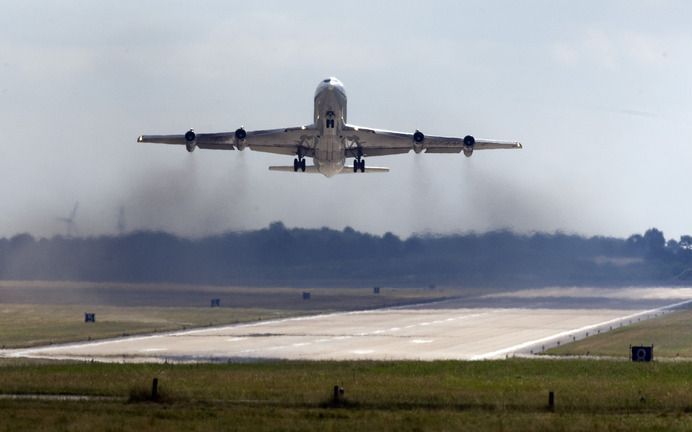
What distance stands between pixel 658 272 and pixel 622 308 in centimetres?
6743

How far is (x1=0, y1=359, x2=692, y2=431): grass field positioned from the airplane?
21191mm

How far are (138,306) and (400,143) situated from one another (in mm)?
32040

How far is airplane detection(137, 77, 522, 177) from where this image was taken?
74.7 meters

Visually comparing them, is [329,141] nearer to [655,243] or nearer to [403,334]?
[403,334]

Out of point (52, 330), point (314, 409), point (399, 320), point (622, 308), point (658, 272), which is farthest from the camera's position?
point (658, 272)

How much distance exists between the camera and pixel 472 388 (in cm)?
4653

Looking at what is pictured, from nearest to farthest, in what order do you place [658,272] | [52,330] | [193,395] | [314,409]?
[314,409] < [193,395] < [52,330] < [658,272]

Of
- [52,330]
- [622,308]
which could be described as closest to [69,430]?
[52,330]

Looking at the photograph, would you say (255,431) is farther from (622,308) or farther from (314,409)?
(622,308)

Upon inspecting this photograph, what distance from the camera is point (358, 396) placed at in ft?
141

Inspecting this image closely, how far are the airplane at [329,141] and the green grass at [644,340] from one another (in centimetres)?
1328

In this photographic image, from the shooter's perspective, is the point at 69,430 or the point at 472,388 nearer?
the point at 69,430

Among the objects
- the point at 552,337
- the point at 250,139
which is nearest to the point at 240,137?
the point at 250,139

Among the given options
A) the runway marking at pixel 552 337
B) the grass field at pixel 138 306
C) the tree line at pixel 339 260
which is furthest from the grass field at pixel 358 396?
the tree line at pixel 339 260
